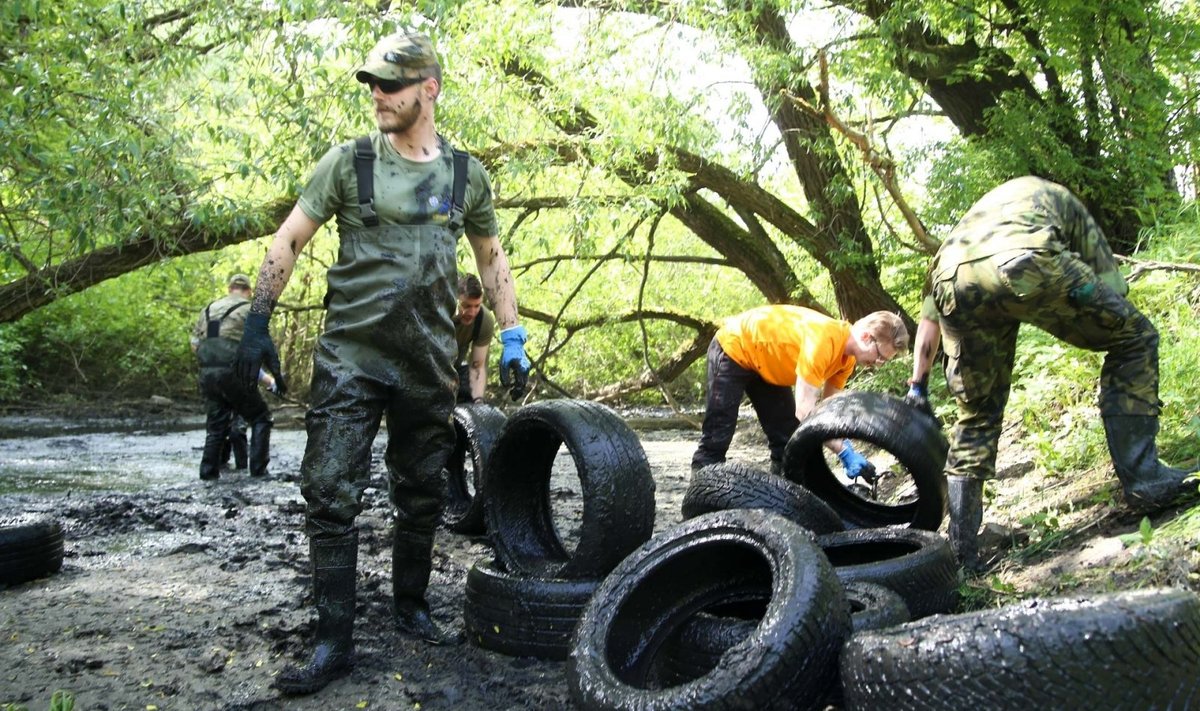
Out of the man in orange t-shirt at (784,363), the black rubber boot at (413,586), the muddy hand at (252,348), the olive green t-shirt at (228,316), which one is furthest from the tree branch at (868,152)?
the muddy hand at (252,348)

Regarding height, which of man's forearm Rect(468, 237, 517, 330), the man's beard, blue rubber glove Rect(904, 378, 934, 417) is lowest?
blue rubber glove Rect(904, 378, 934, 417)

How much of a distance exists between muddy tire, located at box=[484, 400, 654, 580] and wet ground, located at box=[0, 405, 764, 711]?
0.47 metres

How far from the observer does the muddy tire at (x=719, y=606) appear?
121 inches

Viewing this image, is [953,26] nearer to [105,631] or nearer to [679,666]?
[679,666]

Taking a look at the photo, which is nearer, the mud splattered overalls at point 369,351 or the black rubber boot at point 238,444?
the mud splattered overalls at point 369,351

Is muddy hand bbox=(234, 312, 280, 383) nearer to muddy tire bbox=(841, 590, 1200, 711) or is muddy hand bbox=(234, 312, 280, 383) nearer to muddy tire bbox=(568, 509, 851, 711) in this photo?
muddy tire bbox=(568, 509, 851, 711)

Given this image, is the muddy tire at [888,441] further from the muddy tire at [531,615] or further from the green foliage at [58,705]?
the green foliage at [58,705]

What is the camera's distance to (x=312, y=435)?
412 centimetres

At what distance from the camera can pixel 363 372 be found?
4.14m

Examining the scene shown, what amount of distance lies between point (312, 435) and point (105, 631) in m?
1.44

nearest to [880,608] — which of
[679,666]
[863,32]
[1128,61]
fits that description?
[679,666]

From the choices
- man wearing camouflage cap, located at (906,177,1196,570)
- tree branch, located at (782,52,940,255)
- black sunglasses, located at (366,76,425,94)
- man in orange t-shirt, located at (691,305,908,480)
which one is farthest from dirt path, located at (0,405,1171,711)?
tree branch, located at (782,52,940,255)

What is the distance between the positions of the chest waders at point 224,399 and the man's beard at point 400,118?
22.6ft

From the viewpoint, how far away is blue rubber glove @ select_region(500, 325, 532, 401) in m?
4.67
